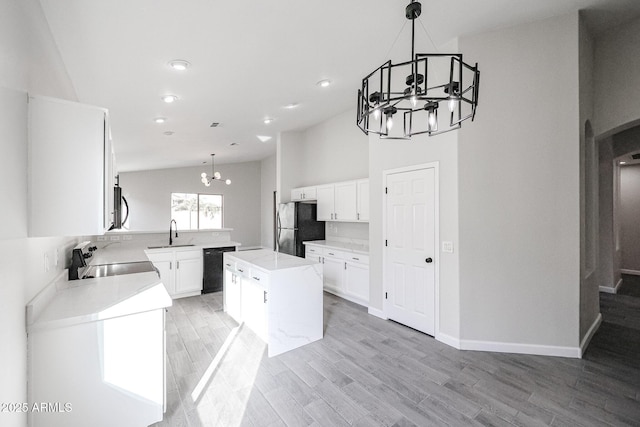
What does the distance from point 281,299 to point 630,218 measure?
826 centimetres

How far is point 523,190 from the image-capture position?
2.84 meters

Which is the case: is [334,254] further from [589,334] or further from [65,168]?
[65,168]

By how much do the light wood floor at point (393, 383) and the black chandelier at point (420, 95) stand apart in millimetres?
1956

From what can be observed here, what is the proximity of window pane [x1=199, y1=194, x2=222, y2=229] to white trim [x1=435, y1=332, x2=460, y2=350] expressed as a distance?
833 centimetres

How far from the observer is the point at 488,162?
2932mm

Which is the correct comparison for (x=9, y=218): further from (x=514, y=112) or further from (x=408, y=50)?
(x=514, y=112)

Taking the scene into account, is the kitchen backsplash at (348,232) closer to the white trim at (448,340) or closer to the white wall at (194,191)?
the white trim at (448,340)

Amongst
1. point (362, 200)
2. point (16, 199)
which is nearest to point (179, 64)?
point (16, 199)

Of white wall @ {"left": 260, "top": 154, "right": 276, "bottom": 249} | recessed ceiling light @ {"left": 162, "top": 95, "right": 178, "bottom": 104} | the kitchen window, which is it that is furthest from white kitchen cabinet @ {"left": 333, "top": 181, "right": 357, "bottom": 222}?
the kitchen window

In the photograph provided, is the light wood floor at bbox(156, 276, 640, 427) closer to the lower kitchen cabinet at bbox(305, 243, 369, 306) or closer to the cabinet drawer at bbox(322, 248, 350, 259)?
the lower kitchen cabinet at bbox(305, 243, 369, 306)

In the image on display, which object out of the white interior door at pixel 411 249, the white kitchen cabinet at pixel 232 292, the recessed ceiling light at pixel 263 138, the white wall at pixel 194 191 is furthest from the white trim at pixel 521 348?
the white wall at pixel 194 191

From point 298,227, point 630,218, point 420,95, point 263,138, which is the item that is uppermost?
point 263,138

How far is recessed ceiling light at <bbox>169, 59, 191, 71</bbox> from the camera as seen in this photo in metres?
2.78

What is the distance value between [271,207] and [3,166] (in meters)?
8.64
